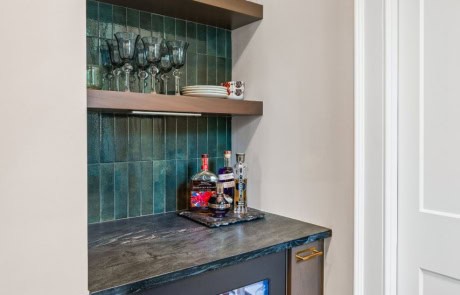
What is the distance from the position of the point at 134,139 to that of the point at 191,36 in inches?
24.5

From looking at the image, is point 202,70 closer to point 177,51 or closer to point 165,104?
point 177,51

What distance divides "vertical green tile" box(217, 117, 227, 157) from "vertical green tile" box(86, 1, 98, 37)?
760mm

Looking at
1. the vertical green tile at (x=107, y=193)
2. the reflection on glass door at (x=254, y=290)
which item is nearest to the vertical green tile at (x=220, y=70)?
the vertical green tile at (x=107, y=193)

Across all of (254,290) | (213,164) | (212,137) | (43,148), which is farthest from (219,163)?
(43,148)

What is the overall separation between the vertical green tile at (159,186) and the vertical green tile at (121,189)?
139mm

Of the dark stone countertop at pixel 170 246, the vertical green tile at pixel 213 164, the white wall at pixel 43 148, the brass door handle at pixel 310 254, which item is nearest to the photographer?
the white wall at pixel 43 148

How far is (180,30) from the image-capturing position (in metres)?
1.75

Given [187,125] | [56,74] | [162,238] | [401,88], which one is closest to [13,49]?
[56,74]

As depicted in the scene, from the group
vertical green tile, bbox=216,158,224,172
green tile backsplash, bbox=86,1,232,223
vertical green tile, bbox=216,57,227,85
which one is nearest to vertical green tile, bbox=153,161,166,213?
green tile backsplash, bbox=86,1,232,223

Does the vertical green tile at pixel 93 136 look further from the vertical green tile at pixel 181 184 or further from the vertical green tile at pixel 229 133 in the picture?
the vertical green tile at pixel 229 133

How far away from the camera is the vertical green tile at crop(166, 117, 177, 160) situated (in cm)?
172

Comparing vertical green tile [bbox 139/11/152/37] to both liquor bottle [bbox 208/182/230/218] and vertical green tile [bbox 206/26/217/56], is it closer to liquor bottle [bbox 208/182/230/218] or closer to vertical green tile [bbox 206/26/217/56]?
vertical green tile [bbox 206/26/217/56]

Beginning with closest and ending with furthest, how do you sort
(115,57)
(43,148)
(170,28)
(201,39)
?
(43,148) → (115,57) → (170,28) → (201,39)

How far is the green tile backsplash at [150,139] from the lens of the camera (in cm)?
151
